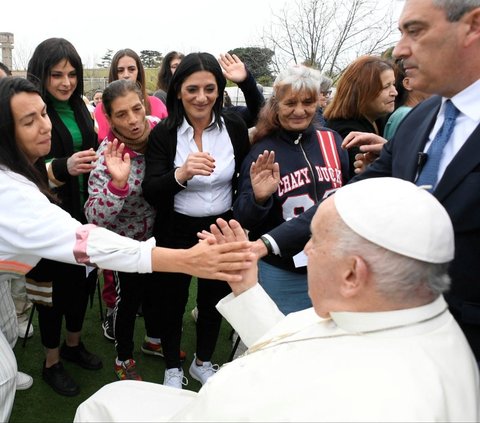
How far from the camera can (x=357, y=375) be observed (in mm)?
1308

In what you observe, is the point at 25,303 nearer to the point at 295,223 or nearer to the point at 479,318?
the point at 295,223

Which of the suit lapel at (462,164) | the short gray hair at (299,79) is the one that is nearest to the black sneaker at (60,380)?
the short gray hair at (299,79)

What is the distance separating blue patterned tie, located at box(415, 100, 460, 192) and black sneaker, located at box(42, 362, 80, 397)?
2666 mm

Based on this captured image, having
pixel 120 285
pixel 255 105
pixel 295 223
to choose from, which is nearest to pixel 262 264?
pixel 295 223

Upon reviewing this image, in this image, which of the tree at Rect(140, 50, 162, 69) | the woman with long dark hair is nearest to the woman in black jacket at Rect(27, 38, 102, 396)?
the woman with long dark hair

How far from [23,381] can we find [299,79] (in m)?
2.72

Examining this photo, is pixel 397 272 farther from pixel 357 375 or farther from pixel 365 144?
pixel 365 144

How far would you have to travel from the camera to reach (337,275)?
1438 millimetres

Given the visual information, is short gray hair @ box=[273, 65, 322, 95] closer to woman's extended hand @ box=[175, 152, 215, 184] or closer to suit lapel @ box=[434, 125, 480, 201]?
woman's extended hand @ box=[175, 152, 215, 184]

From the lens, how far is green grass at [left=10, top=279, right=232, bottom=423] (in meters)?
3.16

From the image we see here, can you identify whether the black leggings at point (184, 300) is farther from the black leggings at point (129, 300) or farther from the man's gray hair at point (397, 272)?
the man's gray hair at point (397, 272)

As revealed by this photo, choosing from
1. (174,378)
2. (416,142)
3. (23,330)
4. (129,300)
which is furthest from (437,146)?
(23,330)

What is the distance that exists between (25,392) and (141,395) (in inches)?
73.3

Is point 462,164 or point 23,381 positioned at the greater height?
point 462,164
